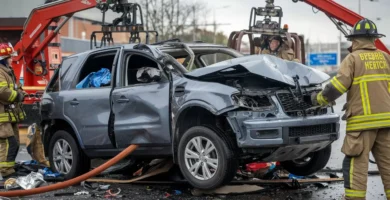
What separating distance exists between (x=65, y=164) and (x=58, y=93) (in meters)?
0.99

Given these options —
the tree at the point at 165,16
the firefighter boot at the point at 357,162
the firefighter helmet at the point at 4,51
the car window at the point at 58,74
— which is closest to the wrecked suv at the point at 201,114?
the car window at the point at 58,74

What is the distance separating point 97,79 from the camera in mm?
8242

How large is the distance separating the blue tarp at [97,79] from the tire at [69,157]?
2.28ft

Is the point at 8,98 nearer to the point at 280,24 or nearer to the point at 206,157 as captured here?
the point at 206,157

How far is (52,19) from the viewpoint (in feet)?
39.1

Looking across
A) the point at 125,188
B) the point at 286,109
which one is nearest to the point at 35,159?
the point at 125,188

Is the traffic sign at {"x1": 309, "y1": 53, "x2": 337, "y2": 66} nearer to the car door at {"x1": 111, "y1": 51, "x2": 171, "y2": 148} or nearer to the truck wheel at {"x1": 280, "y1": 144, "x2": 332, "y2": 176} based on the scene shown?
the truck wheel at {"x1": 280, "y1": 144, "x2": 332, "y2": 176}

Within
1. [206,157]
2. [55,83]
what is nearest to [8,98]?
[55,83]

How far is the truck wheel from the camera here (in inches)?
292

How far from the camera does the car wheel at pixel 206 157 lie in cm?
643

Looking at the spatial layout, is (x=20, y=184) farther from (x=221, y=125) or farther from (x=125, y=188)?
(x=221, y=125)

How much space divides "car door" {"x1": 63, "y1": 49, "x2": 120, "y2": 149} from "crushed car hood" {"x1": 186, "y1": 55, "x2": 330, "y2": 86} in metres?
1.42

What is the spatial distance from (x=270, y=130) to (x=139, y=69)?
190 centimetres

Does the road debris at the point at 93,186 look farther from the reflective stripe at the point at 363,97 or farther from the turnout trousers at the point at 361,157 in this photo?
the reflective stripe at the point at 363,97
